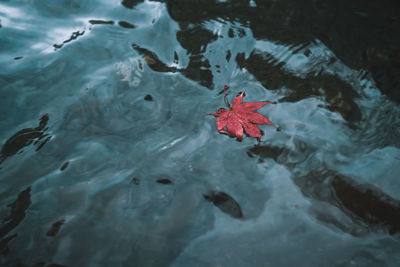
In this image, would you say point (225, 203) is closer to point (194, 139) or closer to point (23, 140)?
point (194, 139)

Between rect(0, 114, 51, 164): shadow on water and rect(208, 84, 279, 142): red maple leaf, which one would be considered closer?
rect(0, 114, 51, 164): shadow on water

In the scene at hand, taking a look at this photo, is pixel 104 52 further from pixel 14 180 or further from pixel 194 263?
pixel 194 263

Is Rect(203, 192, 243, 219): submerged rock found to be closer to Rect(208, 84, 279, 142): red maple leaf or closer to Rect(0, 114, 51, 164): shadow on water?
Rect(208, 84, 279, 142): red maple leaf

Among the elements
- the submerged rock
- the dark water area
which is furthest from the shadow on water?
the submerged rock

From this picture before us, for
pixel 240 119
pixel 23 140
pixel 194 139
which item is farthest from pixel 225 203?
pixel 23 140

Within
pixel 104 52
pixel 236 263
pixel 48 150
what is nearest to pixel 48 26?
pixel 104 52

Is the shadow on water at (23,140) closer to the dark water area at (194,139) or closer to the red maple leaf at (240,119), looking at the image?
the dark water area at (194,139)

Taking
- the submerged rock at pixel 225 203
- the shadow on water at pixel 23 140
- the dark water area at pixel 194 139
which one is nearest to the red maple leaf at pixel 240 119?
Result: the dark water area at pixel 194 139
